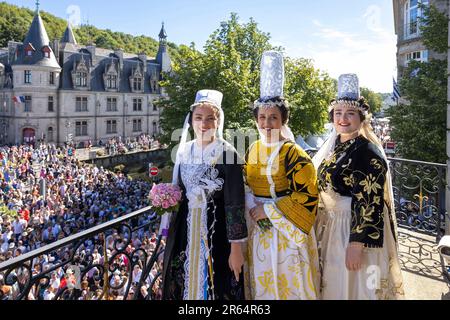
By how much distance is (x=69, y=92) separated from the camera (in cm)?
4350

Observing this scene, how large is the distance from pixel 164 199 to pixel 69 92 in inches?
1764

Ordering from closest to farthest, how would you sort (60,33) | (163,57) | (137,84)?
(137,84)
(163,57)
(60,33)

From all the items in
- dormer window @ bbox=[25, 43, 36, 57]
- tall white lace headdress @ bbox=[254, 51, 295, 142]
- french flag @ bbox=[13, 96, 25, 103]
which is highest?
dormer window @ bbox=[25, 43, 36, 57]

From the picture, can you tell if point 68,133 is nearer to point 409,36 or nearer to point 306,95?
point 306,95

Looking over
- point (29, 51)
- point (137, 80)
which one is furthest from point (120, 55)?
point (29, 51)

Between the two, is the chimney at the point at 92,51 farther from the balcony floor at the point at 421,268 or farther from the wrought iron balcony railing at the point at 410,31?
the balcony floor at the point at 421,268

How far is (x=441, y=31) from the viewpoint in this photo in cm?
1340

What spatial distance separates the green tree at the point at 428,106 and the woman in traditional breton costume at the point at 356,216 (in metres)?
11.3

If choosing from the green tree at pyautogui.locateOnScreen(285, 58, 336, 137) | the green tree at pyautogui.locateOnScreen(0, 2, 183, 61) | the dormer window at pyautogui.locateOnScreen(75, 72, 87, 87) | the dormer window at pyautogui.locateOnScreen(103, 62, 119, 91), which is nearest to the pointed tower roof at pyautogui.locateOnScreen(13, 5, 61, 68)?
the dormer window at pyautogui.locateOnScreen(75, 72, 87, 87)

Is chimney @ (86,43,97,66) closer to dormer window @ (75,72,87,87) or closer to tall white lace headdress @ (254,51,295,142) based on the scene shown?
dormer window @ (75,72,87,87)

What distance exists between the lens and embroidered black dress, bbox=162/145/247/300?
137 inches

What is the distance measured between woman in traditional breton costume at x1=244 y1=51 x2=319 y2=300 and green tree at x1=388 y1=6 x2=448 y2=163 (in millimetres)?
11824
